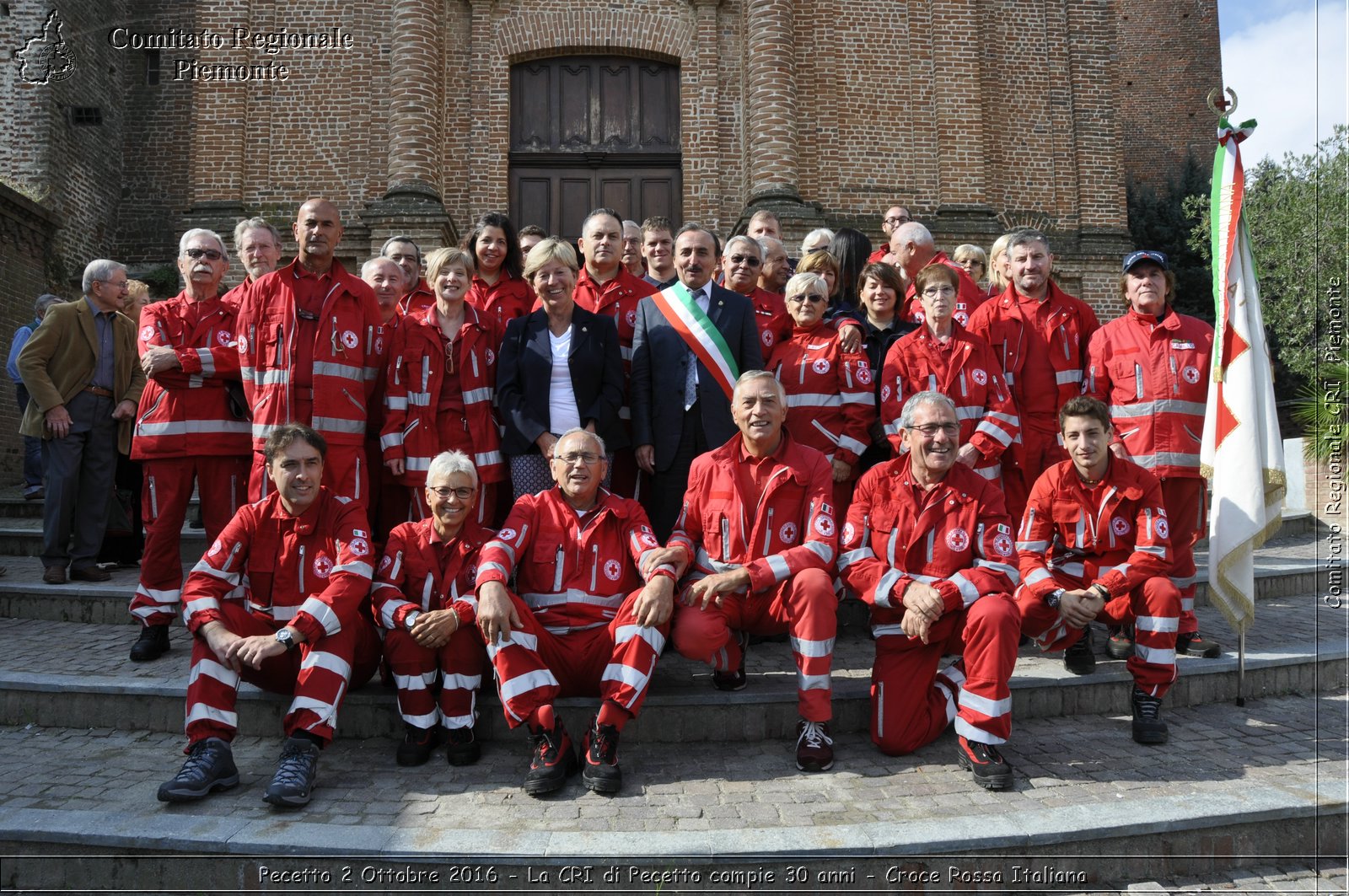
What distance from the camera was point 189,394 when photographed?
213 inches

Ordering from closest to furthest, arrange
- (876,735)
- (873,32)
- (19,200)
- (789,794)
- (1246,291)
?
(789,794) < (876,735) < (1246,291) < (19,200) < (873,32)

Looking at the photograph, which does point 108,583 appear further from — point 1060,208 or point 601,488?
point 1060,208

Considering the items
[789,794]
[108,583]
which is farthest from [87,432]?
[789,794]

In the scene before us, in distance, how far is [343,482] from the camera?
5129 millimetres

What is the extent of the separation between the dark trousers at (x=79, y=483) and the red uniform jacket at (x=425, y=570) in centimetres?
330

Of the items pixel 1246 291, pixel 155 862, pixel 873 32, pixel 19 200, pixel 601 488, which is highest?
pixel 873 32

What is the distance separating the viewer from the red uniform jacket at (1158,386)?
5641 millimetres

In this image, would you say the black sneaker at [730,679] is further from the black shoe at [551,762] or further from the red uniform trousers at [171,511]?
the red uniform trousers at [171,511]

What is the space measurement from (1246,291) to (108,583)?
25.2ft

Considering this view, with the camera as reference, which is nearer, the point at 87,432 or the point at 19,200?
the point at 87,432

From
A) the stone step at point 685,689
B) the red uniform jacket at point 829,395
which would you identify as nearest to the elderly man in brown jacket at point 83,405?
the stone step at point 685,689

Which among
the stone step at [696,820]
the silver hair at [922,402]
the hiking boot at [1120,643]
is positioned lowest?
the stone step at [696,820]

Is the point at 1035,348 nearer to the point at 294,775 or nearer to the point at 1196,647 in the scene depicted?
the point at 1196,647

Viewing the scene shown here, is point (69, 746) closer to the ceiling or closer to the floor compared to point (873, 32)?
closer to the floor
